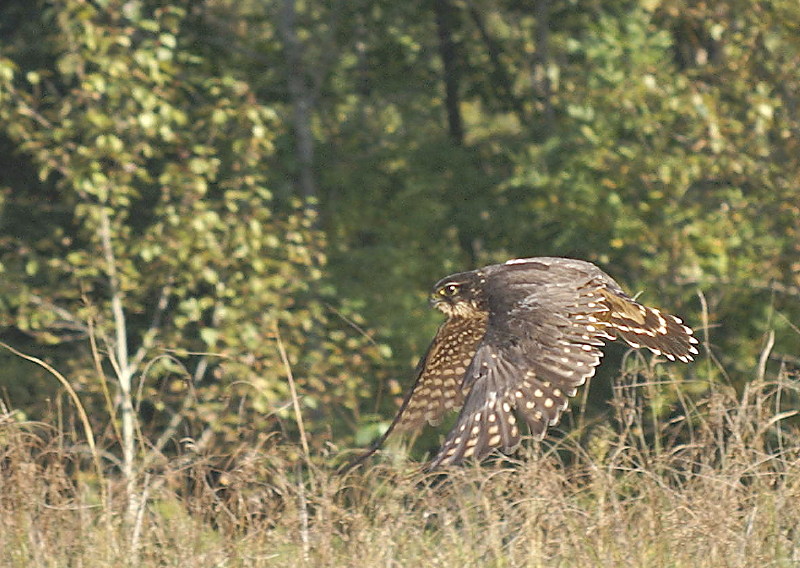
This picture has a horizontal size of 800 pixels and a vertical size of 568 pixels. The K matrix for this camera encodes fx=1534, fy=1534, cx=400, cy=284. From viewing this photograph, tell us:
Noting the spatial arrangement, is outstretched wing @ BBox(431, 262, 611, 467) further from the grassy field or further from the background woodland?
the background woodland

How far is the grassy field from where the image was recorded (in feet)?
11.6

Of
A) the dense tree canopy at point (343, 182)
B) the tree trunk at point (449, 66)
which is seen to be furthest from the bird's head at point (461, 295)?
the tree trunk at point (449, 66)

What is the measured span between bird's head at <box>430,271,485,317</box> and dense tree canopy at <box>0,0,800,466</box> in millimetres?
514

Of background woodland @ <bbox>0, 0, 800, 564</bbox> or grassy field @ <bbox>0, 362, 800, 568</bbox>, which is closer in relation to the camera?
grassy field @ <bbox>0, 362, 800, 568</bbox>

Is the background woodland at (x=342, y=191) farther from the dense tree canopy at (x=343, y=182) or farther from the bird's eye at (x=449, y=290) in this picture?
the bird's eye at (x=449, y=290)

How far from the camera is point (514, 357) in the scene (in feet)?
13.9

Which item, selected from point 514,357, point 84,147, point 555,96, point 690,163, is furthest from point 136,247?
point 555,96

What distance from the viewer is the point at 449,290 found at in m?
4.92

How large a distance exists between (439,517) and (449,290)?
1.20 metres

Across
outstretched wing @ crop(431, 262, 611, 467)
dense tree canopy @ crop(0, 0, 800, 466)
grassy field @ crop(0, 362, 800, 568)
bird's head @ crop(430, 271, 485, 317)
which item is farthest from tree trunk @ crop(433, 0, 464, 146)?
grassy field @ crop(0, 362, 800, 568)

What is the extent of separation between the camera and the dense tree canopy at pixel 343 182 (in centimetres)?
808

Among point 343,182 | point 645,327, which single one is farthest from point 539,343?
point 343,182

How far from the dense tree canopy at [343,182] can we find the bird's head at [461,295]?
51 cm

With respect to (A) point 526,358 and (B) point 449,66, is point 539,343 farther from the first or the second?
(B) point 449,66
